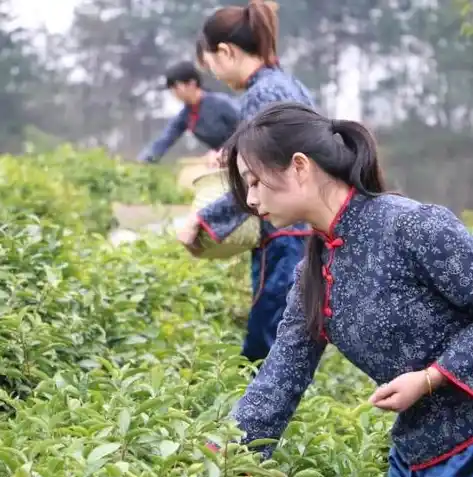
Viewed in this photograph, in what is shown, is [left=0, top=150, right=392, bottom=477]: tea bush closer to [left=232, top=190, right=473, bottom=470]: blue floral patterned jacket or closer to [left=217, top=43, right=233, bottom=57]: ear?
[left=232, top=190, right=473, bottom=470]: blue floral patterned jacket

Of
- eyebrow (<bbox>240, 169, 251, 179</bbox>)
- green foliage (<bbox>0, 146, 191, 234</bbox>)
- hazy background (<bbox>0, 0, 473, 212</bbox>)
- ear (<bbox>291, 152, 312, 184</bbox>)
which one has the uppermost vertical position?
ear (<bbox>291, 152, 312, 184</bbox>)

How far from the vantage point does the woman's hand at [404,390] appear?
2.09 m

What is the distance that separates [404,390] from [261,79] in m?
1.82

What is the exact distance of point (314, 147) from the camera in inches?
87.6

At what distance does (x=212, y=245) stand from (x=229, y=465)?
1.76m

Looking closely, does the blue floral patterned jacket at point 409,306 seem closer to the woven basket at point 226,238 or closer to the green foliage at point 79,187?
the woven basket at point 226,238

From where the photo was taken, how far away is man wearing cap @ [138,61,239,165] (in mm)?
6906

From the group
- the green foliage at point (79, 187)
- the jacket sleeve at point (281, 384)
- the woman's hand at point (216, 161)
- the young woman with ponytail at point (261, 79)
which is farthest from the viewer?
the green foliage at point (79, 187)

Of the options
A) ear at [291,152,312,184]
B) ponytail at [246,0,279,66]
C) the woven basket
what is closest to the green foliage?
the woven basket

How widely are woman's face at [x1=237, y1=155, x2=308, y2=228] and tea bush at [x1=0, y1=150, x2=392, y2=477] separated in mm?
414

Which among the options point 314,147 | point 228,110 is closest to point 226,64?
point 314,147

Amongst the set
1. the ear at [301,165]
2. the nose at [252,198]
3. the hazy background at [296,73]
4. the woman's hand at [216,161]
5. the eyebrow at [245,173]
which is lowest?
the hazy background at [296,73]

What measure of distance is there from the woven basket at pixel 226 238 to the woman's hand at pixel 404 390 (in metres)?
1.55

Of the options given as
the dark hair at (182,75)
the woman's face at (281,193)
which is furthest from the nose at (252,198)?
the dark hair at (182,75)
